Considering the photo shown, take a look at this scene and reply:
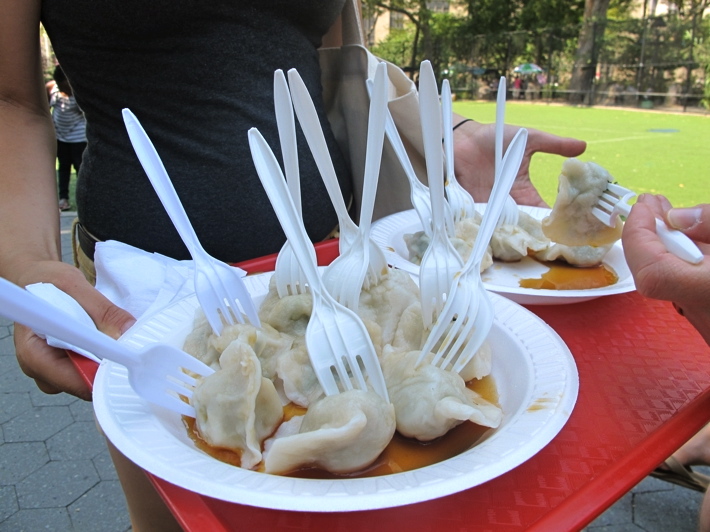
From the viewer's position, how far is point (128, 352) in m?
0.75

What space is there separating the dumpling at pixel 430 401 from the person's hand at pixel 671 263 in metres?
0.32

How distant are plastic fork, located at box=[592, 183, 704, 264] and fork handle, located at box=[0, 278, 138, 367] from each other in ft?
2.78

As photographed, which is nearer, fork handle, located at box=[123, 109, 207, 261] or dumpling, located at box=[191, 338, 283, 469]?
dumpling, located at box=[191, 338, 283, 469]

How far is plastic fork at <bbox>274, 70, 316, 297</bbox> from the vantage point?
900 millimetres

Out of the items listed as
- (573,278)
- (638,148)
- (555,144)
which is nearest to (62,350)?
(573,278)

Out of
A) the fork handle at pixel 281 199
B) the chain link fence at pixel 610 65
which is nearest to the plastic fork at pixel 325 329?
the fork handle at pixel 281 199

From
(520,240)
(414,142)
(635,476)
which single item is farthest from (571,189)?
(635,476)

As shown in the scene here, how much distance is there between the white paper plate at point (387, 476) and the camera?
24.8 inches

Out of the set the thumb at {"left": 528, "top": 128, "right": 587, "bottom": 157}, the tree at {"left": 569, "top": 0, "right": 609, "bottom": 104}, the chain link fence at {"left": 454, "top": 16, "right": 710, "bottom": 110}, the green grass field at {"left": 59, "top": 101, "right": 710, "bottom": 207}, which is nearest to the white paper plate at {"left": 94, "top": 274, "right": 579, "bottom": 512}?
the thumb at {"left": 528, "top": 128, "right": 587, "bottom": 157}

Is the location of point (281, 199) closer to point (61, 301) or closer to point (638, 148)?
point (61, 301)

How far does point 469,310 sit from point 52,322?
24.5 inches

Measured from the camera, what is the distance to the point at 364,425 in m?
0.74

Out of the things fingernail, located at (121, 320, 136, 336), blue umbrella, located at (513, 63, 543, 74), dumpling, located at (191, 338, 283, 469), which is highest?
blue umbrella, located at (513, 63, 543, 74)

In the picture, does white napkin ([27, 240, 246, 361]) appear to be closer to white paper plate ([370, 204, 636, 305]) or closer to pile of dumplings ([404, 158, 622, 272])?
white paper plate ([370, 204, 636, 305])
